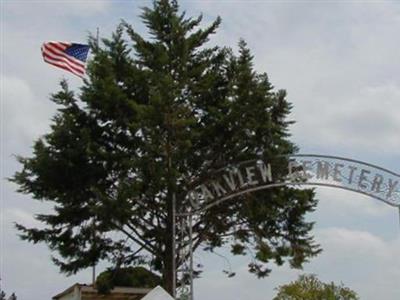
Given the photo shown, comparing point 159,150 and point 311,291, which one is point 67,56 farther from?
point 311,291

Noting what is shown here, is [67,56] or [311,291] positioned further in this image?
[311,291]

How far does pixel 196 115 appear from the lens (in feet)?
74.8

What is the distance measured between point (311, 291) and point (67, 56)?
23593mm

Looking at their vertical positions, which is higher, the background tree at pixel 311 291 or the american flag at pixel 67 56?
the american flag at pixel 67 56

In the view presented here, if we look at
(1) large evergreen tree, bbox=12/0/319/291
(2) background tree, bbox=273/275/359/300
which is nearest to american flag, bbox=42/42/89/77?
(1) large evergreen tree, bbox=12/0/319/291

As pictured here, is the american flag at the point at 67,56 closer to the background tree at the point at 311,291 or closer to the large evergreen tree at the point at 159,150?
the large evergreen tree at the point at 159,150

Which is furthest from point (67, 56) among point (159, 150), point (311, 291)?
point (311, 291)

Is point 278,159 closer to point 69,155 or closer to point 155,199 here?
point 155,199

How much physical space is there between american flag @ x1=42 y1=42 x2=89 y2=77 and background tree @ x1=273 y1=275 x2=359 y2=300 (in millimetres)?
22529

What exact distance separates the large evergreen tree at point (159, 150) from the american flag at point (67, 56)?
44 centimetres

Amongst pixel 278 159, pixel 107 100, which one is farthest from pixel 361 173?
pixel 107 100

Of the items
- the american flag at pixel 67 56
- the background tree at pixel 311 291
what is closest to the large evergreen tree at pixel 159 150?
the american flag at pixel 67 56

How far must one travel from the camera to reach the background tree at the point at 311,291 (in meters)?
41.0

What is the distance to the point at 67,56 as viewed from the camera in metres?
22.9
